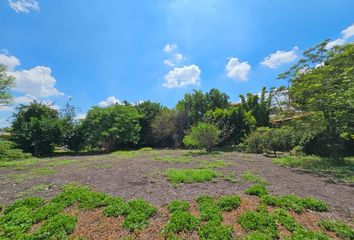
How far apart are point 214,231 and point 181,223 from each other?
0.58 m

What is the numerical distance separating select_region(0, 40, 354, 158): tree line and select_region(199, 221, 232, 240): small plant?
7.14m

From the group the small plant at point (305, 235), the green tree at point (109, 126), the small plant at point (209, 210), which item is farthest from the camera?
the green tree at point (109, 126)

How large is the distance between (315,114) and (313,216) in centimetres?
823

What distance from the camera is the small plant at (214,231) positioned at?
10.7ft

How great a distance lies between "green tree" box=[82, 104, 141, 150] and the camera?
62.0ft

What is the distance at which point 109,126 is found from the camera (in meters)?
19.1

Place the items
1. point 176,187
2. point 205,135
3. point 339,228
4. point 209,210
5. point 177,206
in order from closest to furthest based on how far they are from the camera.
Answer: point 339,228
point 209,210
point 177,206
point 176,187
point 205,135

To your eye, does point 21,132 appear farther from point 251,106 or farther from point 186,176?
point 251,106

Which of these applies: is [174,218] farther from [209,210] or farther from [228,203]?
[228,203]

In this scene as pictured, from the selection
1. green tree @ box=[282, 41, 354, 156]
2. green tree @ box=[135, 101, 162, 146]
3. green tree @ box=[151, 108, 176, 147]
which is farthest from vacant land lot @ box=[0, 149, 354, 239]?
green tree @ box=[135, 101, 162, 146]

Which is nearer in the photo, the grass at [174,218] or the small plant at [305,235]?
the small plant at [305,235]

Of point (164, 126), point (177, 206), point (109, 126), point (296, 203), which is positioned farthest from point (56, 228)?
point (164, 126)

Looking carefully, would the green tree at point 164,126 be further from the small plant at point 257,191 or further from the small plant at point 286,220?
the small plant at point 286,220

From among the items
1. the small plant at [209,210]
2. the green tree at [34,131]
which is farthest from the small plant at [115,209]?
the green tree at [34,131]
